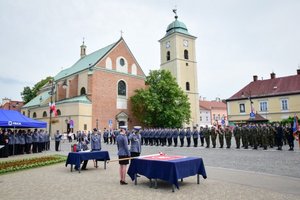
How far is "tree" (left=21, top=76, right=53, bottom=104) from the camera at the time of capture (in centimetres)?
6394

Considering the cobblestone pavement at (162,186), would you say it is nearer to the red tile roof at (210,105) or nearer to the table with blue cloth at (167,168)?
the table with blue cloth at (167,168)

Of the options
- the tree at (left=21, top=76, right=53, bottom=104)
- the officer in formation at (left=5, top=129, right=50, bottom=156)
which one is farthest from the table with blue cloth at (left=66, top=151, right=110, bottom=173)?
the tree at (left=21, top=76, right=53, bottom=104)

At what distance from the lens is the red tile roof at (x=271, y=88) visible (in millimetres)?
42422

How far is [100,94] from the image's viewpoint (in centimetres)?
4081

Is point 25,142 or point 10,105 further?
point 10,105

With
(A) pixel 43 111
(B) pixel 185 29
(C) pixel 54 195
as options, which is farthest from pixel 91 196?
(B) pixel 185 29

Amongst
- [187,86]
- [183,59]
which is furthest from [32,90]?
[187,86]

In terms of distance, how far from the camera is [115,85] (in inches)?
1689

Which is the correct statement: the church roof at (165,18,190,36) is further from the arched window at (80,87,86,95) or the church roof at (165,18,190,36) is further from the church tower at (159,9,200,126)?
the arched window at (80,87,86,95)

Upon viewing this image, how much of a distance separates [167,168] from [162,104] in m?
34.8

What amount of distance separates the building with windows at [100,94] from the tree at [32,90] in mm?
16646

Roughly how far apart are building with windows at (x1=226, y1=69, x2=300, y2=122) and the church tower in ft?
23.1

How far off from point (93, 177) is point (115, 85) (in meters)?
34.2

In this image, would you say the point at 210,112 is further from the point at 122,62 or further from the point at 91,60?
the point at 91,60
